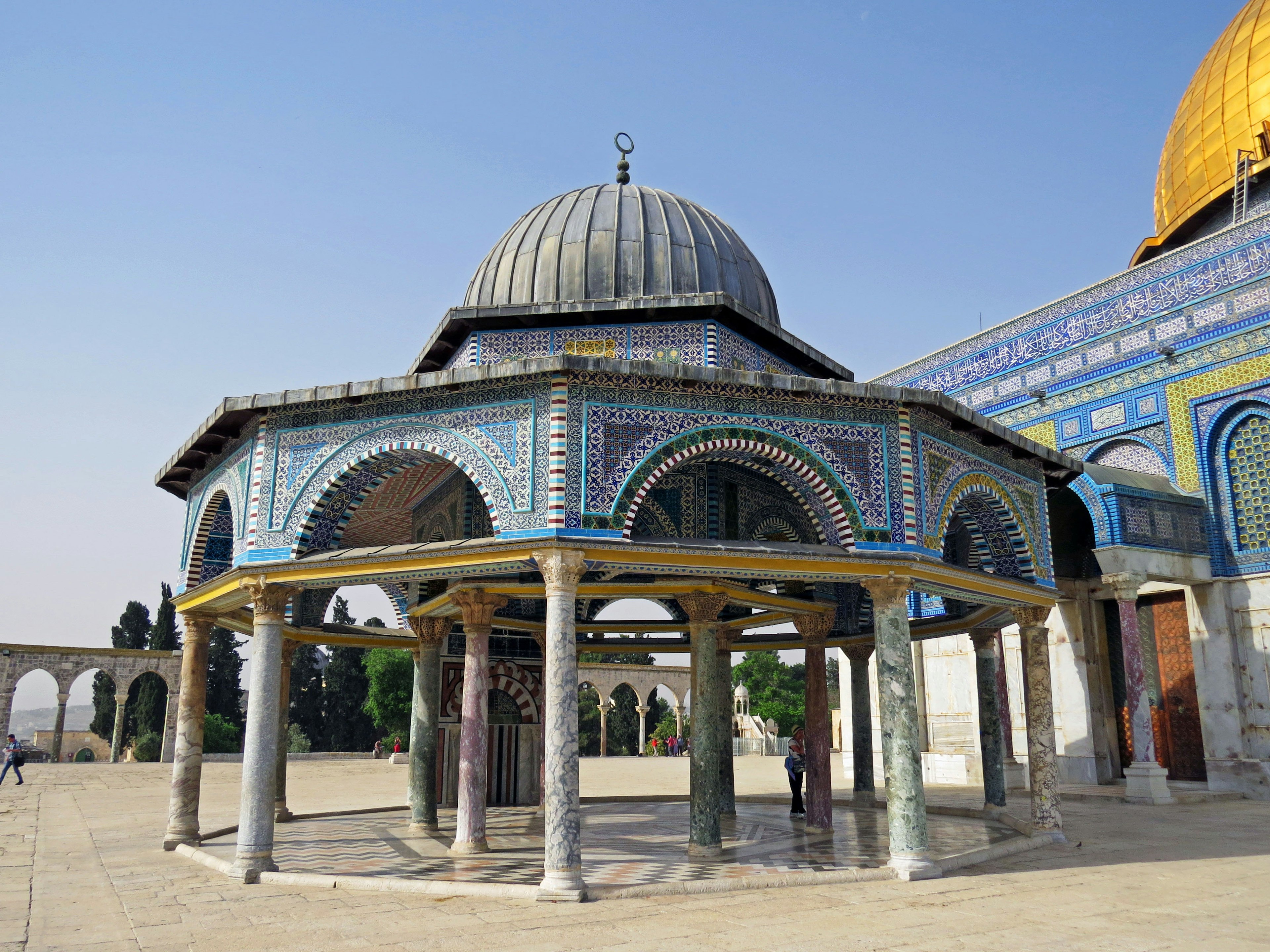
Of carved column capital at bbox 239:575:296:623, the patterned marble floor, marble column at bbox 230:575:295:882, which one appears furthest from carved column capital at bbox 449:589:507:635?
the patterned marble floor

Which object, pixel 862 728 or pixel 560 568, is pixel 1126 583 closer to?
pixel 862 728

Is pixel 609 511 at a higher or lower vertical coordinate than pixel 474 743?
higher

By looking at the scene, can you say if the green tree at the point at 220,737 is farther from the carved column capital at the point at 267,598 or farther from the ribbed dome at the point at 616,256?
the carved column capital at the point at 267,598

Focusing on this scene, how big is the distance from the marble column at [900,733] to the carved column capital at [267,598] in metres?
5.29

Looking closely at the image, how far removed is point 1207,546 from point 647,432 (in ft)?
37.2

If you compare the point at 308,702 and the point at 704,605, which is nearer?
the point at 704,605

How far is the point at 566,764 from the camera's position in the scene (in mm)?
7691

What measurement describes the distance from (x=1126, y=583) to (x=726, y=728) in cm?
675

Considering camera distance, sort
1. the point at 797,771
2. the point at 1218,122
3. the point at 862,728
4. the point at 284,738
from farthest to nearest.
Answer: the point at 1218,122, the point at 862,728, the point at 284,738, the point at 797,771

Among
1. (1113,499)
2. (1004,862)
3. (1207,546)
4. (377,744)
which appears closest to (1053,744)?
(1004,862)

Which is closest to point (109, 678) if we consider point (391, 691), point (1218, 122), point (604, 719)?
point (391, 691)

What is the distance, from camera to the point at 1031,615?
10961 mm

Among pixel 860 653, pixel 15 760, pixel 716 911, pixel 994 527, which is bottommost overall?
pixel 716 911

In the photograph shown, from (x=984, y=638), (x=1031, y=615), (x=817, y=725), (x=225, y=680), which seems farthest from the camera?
(x=225, y=680)
